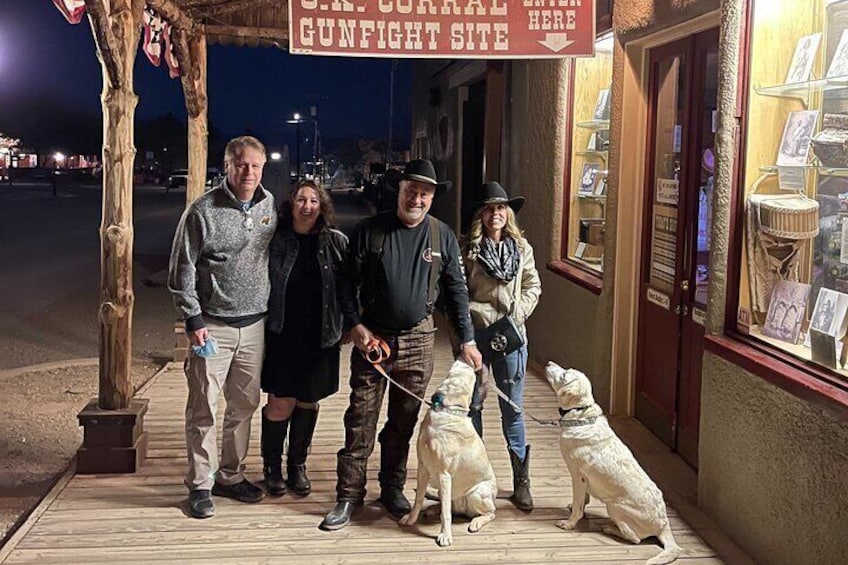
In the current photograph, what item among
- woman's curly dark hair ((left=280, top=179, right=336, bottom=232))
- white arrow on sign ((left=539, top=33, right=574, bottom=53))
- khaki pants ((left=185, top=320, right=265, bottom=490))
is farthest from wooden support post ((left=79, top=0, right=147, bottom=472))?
white arrow on sign ((left=539, top=33, right=574, bottom=53))

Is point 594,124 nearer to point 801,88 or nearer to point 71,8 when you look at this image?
point 801,88

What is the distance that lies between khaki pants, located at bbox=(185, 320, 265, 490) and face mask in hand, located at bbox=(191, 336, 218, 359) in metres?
0.03

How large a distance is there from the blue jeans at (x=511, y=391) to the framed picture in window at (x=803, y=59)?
1862mm

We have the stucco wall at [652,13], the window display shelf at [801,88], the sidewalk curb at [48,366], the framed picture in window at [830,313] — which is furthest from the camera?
the sidewalk curb at [48,366]

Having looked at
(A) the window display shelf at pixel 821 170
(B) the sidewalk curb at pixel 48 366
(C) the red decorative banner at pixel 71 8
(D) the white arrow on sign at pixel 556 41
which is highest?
(C) the red decorative banner at pixel 71 8

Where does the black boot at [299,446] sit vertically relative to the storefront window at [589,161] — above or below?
below

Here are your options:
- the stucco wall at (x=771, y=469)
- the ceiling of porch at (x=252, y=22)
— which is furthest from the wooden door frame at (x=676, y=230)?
the ceiling of porch at (x=252, y=22)

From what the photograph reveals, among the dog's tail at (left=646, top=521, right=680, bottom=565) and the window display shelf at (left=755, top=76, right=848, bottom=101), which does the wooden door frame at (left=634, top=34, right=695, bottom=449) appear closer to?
the window display shelf at (left=755, top=76, right=848, bottom=101)

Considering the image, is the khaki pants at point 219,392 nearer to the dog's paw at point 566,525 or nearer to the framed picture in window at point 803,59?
the dog's paw at point 566,525

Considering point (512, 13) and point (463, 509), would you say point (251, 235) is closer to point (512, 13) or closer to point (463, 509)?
point (463, 509)

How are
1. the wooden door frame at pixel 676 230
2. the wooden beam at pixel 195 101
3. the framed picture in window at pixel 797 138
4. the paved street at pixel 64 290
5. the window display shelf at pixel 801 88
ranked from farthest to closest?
the paved street at pixel 64 290 → the wooden beam at pixel 195 101 → the wooden door frame at pixel 676 230 → the framed picture in window at pixel 797 138 → the window display shelf at pixel 801 88

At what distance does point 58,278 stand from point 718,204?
13.3 metres

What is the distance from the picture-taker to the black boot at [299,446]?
5.05 meters

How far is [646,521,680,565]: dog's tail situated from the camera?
4293mm
